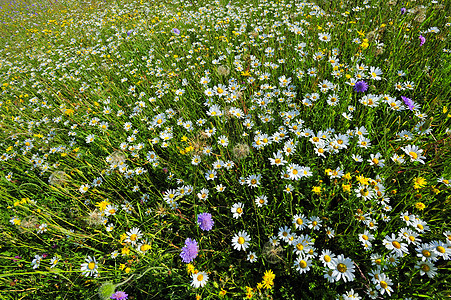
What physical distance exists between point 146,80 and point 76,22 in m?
6.25

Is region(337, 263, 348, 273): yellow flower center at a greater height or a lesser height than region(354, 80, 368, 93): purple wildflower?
lesser

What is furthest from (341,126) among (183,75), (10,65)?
(10,65)

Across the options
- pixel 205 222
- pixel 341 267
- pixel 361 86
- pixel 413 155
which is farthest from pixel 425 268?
pixel 361 86

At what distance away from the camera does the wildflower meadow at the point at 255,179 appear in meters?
1.69

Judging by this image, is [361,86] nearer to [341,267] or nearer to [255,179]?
[255,179]

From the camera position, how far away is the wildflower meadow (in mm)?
1687

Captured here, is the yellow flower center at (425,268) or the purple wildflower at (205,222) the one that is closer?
the yellow flower center at (425,268)

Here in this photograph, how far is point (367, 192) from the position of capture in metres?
1.65

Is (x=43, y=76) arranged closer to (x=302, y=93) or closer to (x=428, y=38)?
(x=302, y=93)

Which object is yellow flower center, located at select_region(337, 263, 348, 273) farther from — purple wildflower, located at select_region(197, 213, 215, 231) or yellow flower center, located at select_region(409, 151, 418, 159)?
yellow flower center, located at select_region(409, 151, 418, 159)

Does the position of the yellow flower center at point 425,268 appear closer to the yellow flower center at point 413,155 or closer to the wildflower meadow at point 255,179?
the wildflower meadow at point 255,179

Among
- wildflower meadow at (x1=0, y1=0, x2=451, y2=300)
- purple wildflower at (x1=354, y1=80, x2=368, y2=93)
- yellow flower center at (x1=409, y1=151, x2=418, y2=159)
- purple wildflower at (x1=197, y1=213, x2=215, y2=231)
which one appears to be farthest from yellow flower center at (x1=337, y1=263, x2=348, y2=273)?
purple wildflower at (x1=354, y1=80, x2=368, y2=93)

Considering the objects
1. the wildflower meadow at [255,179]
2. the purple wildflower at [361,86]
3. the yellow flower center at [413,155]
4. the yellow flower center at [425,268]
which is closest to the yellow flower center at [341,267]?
the wildflower meadow at [255,179]

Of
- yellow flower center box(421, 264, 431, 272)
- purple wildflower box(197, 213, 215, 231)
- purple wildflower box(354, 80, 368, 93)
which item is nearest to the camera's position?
yellow flower center box(421, 264, 431, 272)
